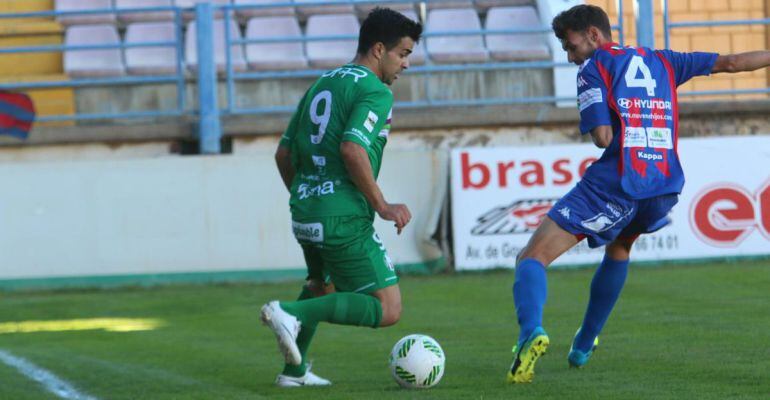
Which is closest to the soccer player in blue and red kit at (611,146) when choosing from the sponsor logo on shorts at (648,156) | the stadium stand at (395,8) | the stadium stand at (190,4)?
the sponsor logo on shorts at (648,156)

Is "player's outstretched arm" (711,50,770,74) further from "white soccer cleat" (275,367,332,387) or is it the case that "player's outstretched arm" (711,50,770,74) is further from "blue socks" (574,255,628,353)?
"white soccer cleat" (275,367,332,387)

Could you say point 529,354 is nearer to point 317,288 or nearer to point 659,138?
point 317,288

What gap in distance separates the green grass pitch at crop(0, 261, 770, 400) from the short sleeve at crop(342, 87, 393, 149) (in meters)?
1.15

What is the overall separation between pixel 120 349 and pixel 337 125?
3.32 metres

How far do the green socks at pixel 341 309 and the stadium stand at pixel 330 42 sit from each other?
10.6 m

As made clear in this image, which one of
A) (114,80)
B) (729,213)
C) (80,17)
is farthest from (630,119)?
(80,17)

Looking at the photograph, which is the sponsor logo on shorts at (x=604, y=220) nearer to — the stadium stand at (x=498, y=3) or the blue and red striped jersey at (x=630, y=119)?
the blue and red striped jersey at (x=630, y=119)

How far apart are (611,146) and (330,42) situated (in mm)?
11101

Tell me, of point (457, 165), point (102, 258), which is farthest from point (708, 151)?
point (102, 258)

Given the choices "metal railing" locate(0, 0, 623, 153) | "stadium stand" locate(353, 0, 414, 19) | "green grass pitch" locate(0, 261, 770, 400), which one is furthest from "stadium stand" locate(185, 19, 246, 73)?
"green grass pitch" locate(0, 261, 770, 400)

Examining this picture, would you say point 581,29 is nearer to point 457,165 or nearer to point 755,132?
point 457,165

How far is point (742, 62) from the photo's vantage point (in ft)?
22.7

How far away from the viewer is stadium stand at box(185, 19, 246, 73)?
16781mm

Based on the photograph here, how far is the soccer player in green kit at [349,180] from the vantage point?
6324mm
